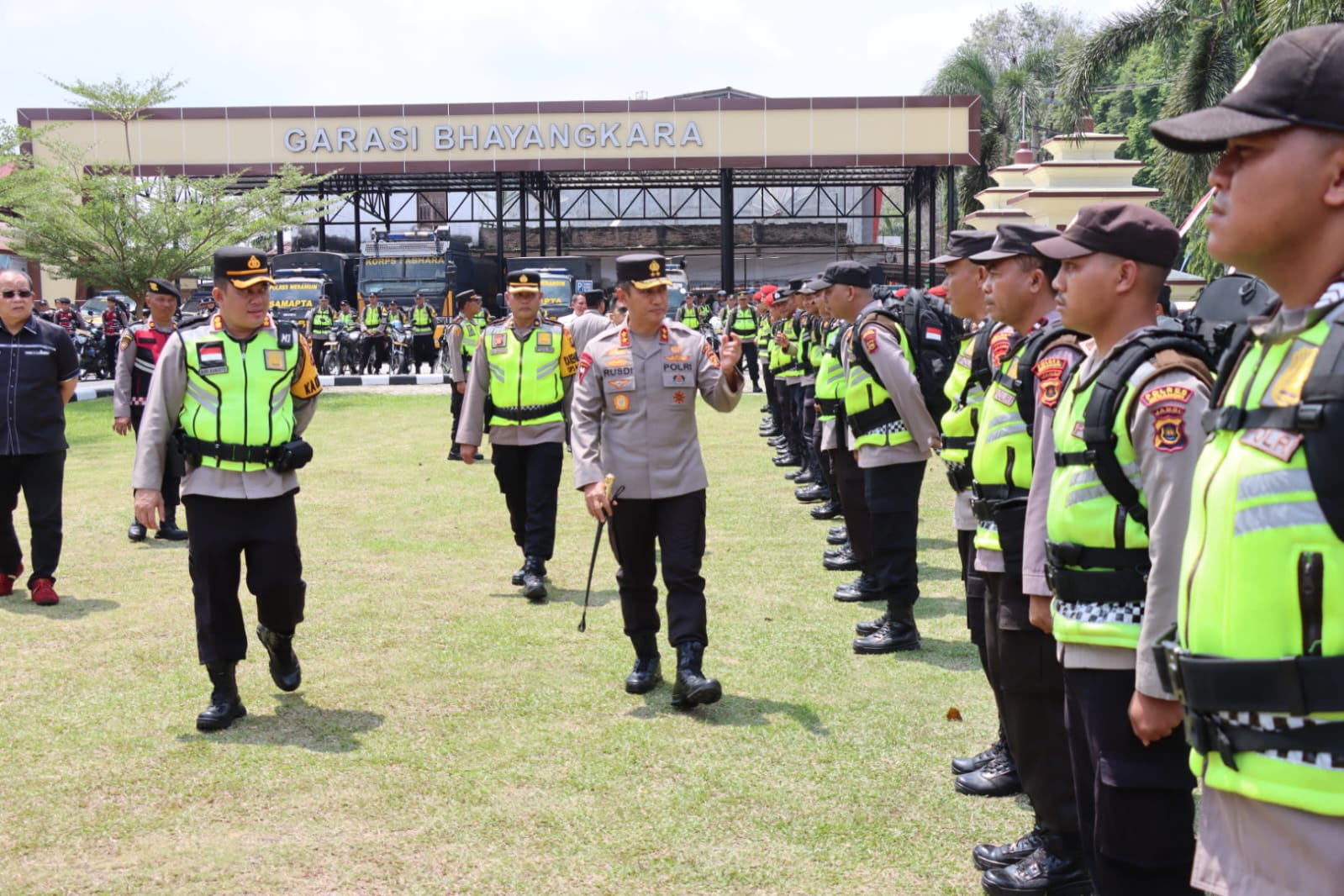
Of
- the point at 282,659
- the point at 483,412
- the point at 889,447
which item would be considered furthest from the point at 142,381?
the point at 889,447

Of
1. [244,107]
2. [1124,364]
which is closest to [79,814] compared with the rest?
[1124,364]

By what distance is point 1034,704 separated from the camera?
4.25m

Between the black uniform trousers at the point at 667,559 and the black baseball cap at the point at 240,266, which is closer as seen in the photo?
the black baseball cap at the point at 240,266

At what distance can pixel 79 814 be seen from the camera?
495cm

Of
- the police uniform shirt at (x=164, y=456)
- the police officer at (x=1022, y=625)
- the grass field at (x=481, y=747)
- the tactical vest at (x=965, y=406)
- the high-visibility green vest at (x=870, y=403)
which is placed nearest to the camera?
the police officer at (x=1022, y=625)

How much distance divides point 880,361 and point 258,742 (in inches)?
142

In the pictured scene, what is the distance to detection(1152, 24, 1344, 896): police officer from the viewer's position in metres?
2.03

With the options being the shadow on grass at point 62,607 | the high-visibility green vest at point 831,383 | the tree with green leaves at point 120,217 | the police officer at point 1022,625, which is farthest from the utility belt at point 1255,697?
the tree with green leaves at point 120,217

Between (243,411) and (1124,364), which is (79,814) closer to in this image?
(243,411)

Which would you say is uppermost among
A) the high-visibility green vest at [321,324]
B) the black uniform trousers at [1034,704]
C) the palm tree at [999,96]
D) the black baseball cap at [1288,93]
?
the palm tree at [999,96]

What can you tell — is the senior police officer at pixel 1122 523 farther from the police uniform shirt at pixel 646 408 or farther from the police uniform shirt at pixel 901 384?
the police uniform shirt at pixel 901 384

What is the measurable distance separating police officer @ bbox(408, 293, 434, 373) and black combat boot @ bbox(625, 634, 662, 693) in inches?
1062

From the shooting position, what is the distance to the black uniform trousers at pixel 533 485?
8.87m

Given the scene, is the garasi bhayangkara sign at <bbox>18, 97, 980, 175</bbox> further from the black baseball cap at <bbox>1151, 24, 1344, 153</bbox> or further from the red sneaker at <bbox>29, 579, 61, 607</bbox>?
the black baseball cap at <bbox>1151, 24, 1344, 153</bbox>
